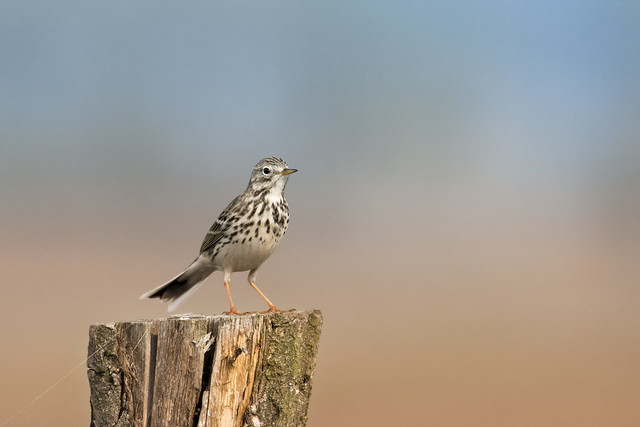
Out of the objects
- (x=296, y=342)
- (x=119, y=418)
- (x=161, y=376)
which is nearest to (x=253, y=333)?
(x=296, y=342)

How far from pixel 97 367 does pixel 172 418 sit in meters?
0.61

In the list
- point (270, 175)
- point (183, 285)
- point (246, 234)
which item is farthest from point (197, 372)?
point (270, 175)

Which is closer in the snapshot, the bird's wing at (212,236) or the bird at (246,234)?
the bird at (246,234)

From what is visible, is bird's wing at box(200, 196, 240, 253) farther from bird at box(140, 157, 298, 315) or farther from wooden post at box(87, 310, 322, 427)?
wooden post at box(87, 310, 322, 427)

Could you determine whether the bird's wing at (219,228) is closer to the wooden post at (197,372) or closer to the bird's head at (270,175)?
the bird's head at (270,175)

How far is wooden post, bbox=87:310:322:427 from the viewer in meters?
4.30

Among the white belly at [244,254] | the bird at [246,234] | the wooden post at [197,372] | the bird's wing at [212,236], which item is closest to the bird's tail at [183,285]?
the bird at [246,234]

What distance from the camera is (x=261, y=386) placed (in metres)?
4.46

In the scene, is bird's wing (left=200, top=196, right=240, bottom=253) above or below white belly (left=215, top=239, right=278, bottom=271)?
above

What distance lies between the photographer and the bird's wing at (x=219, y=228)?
23.4 ft

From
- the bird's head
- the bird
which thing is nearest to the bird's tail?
the bird

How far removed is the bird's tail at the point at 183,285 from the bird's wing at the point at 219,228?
0.21 m

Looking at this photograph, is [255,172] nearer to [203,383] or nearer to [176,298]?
[176,298]

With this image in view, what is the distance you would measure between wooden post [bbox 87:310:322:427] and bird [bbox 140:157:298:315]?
2164 millimetres
